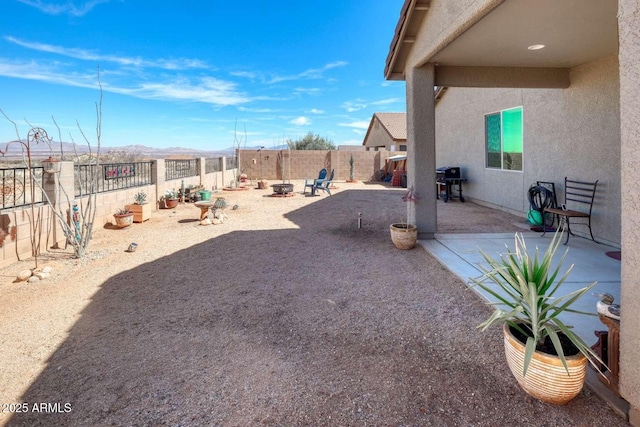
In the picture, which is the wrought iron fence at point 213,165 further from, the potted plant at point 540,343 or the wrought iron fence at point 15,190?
the potted plant at point 540,343

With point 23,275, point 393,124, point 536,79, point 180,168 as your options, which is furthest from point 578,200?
point 393,124

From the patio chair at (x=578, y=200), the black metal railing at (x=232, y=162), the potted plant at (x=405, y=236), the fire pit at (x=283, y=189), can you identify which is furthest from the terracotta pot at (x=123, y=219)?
the black metal railing at (x=232, y=162)

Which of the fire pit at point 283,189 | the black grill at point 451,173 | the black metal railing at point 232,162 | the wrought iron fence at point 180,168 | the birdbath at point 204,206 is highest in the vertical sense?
the black metal railing at point 232,162

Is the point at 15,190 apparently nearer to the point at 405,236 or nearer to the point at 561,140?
the point at 405,236

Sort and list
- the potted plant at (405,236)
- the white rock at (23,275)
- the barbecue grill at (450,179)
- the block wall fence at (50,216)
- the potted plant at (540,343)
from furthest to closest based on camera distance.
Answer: the barbecue grill at (450,179), the potted plant at (405,236), the block wall fence at (50,216), the white rock at (23,275), the potted plant at (540,343)

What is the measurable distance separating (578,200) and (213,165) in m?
13.3

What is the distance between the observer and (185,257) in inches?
198

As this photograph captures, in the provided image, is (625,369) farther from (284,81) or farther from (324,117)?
(324,117)

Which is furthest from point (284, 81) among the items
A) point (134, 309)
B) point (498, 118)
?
point (134, 309)

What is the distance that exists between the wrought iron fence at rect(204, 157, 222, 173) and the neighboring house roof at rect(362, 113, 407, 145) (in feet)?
42.4

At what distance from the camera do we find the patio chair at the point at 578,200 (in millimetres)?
5055

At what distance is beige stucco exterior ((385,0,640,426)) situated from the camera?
3.54 meters

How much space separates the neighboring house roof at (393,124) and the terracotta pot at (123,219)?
1897 cm

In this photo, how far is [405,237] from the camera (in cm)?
499
